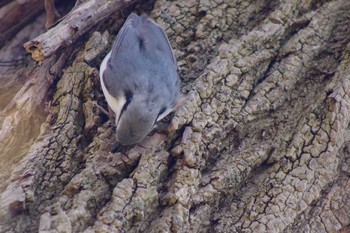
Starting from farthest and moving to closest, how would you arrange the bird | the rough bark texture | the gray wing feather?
the gray wing feather → the bird → the rough bark texture

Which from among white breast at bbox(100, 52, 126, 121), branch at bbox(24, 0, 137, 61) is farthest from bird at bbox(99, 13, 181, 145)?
branch at bbox(24, 0, 137, 61)

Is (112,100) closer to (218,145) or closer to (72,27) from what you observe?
(72,27)

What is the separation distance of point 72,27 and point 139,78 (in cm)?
39

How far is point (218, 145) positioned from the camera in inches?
90.8

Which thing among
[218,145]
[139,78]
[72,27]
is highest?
[72,27]

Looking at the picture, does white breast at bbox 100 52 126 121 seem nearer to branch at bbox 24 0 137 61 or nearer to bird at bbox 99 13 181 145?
bird at bbox 99 13 181 145

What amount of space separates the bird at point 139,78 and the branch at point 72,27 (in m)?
0.12

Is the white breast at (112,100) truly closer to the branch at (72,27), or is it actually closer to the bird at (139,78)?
the bird at (139,78)

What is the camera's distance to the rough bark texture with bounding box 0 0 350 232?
83.9 inches

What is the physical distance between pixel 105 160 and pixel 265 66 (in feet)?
2.79

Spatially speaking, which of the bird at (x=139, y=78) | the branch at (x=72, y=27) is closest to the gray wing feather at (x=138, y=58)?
the bird at (x=139, y=78)

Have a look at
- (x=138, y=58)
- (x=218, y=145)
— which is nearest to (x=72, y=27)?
(x=138, y=58)

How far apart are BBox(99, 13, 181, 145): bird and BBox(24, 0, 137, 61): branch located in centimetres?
12

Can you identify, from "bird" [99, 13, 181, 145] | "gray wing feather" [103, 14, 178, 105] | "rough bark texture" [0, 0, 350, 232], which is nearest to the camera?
"rough bark texture" [0, 0, 350, 232]
